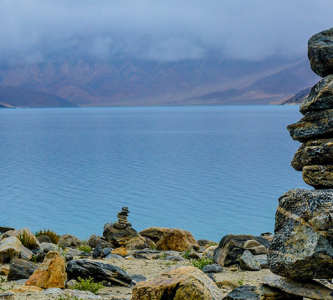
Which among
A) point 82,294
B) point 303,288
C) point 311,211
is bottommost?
point 82,294

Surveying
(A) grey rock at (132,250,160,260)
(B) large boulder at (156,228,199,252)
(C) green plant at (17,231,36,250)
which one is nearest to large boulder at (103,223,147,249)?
(B) large boulder at (156,228,199,252)

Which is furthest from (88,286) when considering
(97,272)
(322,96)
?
(322,96)

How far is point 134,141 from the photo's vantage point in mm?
94688

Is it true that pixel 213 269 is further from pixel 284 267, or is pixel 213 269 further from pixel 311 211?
pixel 311 211

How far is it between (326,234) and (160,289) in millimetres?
3083

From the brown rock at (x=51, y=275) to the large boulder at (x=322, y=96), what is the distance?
708 cm

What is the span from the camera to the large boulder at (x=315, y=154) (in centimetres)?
894

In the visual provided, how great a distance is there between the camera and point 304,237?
321 inches

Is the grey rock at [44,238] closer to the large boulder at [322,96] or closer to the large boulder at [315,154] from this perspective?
the large boulder at [315,154]

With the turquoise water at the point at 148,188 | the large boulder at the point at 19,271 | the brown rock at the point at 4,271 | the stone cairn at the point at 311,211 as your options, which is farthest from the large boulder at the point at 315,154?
the turquoise water at the point at 148,188

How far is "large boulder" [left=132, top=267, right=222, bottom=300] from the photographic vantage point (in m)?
8.64

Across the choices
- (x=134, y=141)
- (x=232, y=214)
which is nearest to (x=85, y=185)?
(x=232, y=214)

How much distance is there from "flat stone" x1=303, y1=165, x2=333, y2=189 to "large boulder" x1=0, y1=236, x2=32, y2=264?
34.7 feet

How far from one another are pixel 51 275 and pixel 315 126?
719 centimetres
